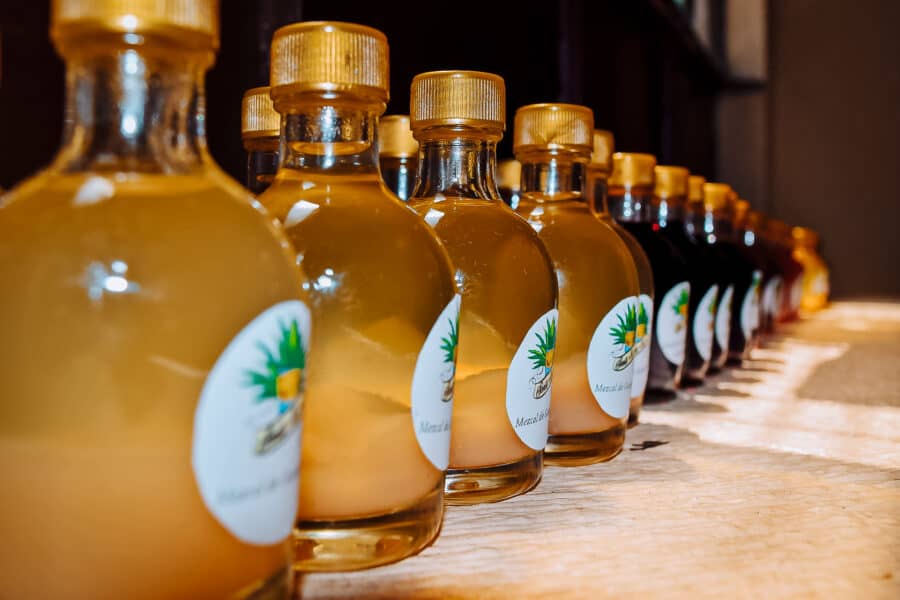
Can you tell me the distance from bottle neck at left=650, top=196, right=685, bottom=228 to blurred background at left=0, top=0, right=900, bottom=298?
0.22 metres

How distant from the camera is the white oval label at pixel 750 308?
1157 millimetres

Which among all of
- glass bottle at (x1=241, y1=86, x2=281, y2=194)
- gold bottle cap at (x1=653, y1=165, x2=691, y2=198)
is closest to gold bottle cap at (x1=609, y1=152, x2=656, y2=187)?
gold bottle cap at (x1=653, y1=165, x2=691, y2=198)

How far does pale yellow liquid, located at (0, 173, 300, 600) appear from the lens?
244 mm

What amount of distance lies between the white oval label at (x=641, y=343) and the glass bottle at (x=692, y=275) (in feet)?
0.71

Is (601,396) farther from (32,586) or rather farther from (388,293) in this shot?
(32,586)

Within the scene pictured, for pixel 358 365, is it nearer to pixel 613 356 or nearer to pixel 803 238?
pixel 613 356

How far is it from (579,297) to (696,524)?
0.18 m

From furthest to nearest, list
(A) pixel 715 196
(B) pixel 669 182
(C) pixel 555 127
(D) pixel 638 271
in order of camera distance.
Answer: (A) pixel 715 196 < (B) pixel 669 182 < (D) pixel 638 271 < (C) pixel 555 127

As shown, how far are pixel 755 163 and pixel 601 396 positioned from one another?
303 centimetres

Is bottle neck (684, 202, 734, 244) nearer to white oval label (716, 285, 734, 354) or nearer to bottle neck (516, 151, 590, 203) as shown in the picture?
white oval label (716, 285, 734, 354)

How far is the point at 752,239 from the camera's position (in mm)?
1572

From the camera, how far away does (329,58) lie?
332 mm

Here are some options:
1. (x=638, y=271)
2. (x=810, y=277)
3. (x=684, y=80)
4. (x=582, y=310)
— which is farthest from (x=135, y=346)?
(x=684, y=80)

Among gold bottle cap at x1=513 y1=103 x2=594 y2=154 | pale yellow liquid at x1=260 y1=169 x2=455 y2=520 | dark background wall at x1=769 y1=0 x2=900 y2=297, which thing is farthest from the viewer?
dark background wall at x1=769 y1=0 x2=900 y2=297
